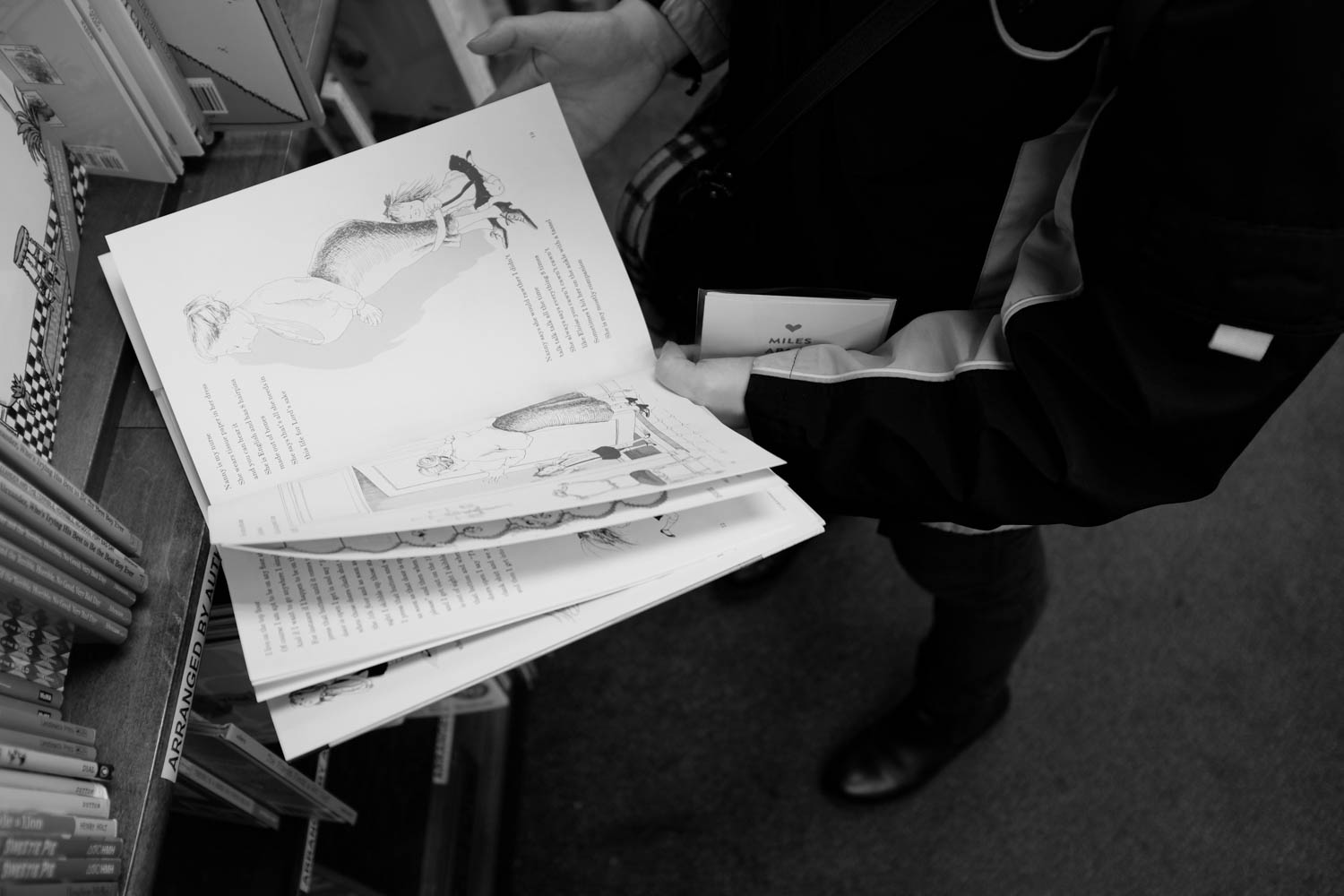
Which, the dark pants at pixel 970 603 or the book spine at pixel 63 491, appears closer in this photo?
the book spine at pixel 63 491

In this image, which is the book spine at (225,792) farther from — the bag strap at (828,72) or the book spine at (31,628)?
the bag strap at (828,72)

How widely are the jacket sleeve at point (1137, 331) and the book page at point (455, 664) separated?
0.10 m

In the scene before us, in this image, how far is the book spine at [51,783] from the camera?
16.1 inches

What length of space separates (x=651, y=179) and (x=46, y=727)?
1.90 ft

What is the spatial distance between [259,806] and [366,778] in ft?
A: 0.64

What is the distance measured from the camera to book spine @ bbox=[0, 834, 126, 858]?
15.3 inches

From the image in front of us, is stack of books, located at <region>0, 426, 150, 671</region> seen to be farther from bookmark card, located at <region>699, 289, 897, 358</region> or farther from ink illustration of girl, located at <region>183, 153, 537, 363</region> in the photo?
bookmark card, located at <region>699, 289, 897, 358</region>

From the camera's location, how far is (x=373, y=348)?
57cm

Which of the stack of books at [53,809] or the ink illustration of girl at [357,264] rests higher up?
the ink illustration of girl at [357,264]

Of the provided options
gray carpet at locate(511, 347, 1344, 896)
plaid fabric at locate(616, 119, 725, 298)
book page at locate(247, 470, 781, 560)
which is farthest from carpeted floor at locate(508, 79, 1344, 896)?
book page at locate(247, 470, 781, 560)

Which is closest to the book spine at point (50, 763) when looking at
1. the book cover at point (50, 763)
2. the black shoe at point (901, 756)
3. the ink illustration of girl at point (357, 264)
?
the book cover at point (50, 763)

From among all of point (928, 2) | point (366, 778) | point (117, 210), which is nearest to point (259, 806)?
point (366, 778)

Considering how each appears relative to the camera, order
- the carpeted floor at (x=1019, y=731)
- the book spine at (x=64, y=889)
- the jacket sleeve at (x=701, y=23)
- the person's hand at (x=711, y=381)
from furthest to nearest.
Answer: the carpeted floor at (x=1019, y=731) → the jacket sleeve at (x=701, y=23) → the person's hand at (x=711, y=381) → the book spine at (x=64, y=889)

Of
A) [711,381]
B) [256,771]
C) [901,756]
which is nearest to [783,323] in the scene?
[711,381]
